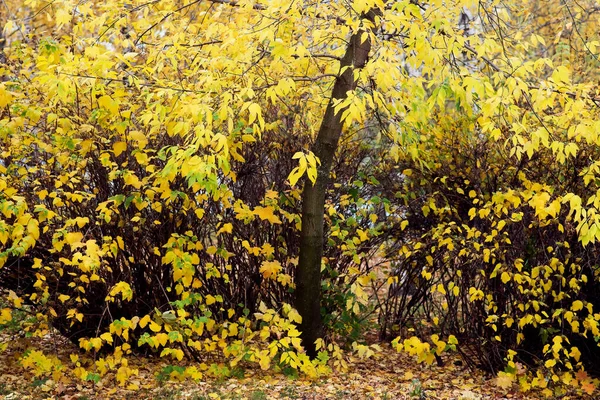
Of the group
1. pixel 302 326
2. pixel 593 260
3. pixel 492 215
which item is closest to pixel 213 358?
pixel 302 326

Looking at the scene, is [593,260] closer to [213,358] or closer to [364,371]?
[364,371]

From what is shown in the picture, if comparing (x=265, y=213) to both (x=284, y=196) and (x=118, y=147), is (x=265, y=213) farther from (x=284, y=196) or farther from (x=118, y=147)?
(x=118, y=147)

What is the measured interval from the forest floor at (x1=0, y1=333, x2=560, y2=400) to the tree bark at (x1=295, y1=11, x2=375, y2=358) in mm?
459

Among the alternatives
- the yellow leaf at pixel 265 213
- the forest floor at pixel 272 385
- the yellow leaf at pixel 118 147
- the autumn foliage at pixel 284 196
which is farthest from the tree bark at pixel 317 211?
the yellow leaf at pixel 118 147

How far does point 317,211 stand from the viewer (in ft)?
17.6

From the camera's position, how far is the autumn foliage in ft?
14.4

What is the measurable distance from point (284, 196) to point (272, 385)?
148 cm

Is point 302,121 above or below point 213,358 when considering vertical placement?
above

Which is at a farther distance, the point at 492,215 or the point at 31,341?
the point at 31,341

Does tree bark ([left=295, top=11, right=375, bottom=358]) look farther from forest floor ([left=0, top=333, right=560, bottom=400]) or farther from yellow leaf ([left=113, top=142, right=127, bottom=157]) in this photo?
yellow leaf ([left=113, top=142, right=127, bottom=157])

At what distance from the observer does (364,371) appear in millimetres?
5734

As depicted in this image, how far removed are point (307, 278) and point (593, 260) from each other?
2198 millimetres

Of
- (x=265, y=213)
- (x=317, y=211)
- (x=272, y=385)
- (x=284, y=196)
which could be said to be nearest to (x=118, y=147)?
(x=265, y=213)

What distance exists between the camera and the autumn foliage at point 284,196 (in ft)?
14.4
